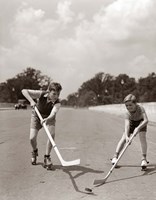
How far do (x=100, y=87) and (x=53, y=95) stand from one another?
5719 inches

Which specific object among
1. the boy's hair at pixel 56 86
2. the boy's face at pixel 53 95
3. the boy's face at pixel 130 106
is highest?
the boy's hair at pixel 56 86

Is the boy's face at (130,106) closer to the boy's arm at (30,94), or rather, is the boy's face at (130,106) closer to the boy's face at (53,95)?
the boy's face at (53,95)

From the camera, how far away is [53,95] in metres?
6.54

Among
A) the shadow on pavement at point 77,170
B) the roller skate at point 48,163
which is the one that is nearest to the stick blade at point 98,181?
the shadow on pavement at point 77,170

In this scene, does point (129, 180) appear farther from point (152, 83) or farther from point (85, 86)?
point (85, 86)

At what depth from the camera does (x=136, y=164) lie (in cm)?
704

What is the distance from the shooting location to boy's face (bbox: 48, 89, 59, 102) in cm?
650

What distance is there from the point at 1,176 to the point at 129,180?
1985 millimetres

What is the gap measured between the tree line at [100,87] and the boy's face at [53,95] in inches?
3757

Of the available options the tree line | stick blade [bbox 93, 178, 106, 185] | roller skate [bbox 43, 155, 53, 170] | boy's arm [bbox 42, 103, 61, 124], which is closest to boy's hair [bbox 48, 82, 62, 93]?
boy's arm [bbox 42, 103, 61, 124]

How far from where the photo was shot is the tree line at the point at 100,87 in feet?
382

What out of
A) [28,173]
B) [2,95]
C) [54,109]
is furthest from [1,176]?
[2,95]

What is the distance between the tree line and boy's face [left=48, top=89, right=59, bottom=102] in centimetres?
9543

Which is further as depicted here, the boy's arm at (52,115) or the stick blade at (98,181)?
the boy's arm at (52,115)
